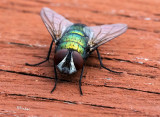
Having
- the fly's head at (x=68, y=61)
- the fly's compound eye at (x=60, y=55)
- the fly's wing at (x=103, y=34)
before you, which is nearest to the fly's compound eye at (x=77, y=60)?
the fly's head at (x=68, y=61)

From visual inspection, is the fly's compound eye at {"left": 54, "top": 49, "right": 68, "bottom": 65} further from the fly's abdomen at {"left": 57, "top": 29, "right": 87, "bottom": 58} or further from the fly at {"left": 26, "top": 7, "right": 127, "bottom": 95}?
the fly's abdomen at {"left": 57, "top": 29, "right": 87, "bottom": 58}

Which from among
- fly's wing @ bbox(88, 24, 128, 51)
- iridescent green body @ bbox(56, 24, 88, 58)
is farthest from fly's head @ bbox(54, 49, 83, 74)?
fly's wing @ bbox(88, 24, 128, 51)

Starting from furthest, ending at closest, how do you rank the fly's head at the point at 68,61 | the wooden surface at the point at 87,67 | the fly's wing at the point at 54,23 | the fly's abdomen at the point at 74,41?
the fly's wing at the point at 54,23, the fly's abdomen at the point at 74,41, the fly's head at the point at 68,61, the wooden surface at the point at 87,67

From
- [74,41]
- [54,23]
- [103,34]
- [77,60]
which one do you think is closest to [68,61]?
[77,60]

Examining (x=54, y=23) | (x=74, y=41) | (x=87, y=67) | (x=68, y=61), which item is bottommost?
(x=87, y=67)

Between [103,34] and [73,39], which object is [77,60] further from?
[103,34]

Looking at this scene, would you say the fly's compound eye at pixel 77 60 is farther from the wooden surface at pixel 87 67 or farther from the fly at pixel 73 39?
the wooden surface at pixel 87 67

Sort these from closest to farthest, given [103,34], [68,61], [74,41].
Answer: [68,61], [74,41], [103,34]
